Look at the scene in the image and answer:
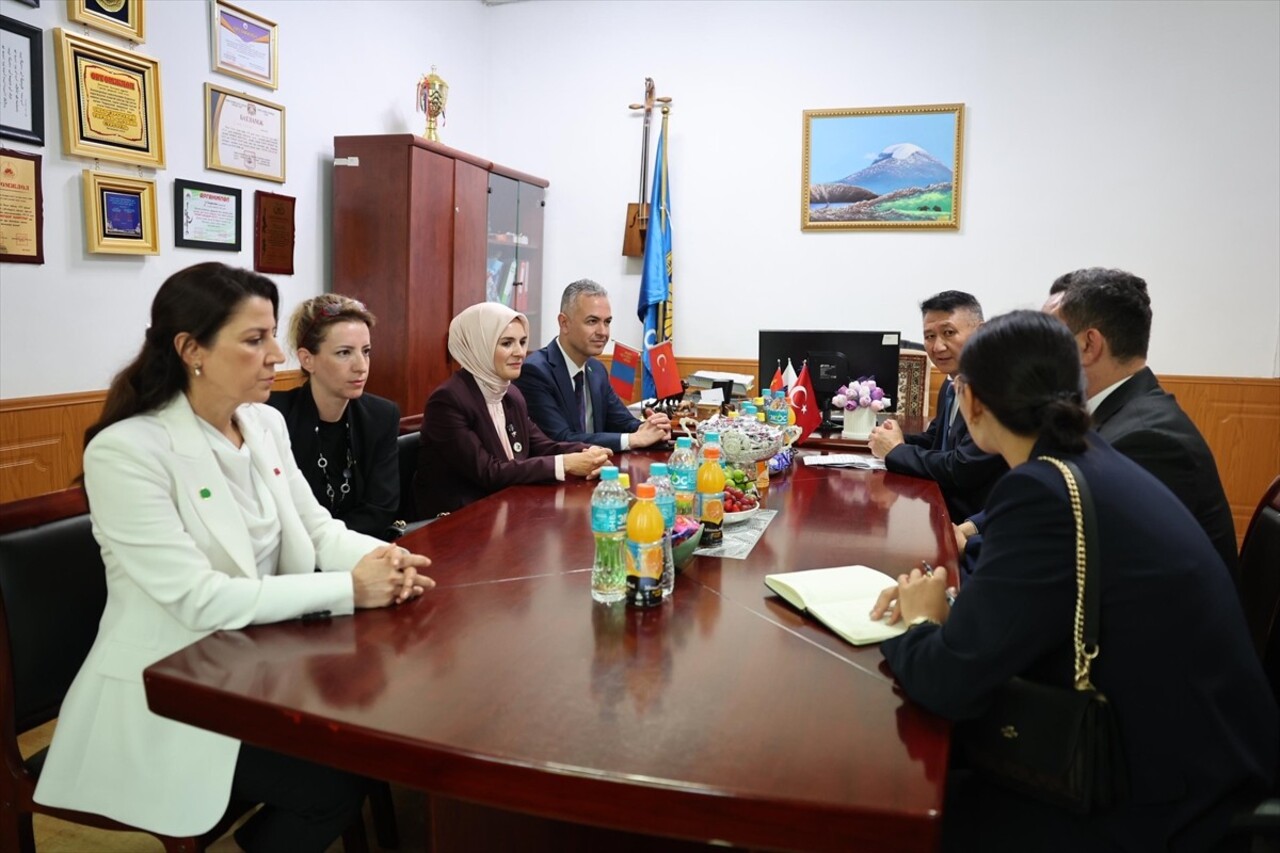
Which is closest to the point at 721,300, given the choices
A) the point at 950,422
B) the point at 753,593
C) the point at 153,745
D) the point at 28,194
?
the point at 950,422

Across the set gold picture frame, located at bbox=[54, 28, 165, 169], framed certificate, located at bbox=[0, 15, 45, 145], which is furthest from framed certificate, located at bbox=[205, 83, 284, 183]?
framed certificate, located at bbox=[0, 15, 45, 145]

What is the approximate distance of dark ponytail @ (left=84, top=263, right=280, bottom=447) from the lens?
1562 mm

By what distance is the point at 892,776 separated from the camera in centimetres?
99

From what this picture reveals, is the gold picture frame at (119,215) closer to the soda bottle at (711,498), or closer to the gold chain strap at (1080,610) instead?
the soda bottle at (711,498)

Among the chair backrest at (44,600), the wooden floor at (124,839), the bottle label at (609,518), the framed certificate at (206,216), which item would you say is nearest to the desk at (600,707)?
the bottle label at (609,518)

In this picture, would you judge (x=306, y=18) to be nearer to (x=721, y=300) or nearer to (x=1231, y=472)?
(x=721, y=300)

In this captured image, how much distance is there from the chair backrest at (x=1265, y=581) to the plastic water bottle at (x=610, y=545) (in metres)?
1.26

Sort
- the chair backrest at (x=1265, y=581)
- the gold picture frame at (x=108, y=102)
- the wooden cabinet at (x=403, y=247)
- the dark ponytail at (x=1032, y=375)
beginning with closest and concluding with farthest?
the dark ponytail at (x=1032, y=375)
the chair backrest at (x=1265, y=581)
the gold picture frame at (x=108, y=102)
the wooden cabinet at (x=403, y=247)

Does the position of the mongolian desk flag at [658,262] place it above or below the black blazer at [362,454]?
above

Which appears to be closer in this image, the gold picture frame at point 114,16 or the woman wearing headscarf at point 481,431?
the woman wearing headscarf at point 481,431

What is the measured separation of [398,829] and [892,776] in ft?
5.14

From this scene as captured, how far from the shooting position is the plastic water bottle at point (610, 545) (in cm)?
150

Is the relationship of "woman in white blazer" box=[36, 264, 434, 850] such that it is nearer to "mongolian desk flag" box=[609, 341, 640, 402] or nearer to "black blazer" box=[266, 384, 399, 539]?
"black blazer" box=[266, 384, 399, 539]

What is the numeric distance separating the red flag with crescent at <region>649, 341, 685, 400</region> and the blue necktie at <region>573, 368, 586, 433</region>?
0.29 meters
